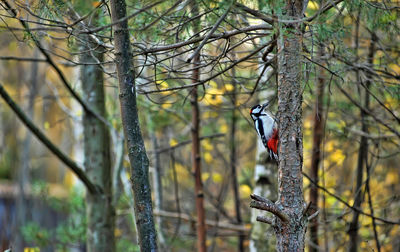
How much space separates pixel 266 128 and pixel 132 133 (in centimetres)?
254

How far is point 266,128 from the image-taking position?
5.03 metres

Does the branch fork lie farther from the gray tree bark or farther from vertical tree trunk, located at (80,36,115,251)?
vertical tree trunk, located at (80,36,115,251)

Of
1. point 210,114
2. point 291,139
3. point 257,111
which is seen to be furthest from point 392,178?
point 291,139

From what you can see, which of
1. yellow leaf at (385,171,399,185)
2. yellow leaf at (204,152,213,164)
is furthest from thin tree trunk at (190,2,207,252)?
yellow leaf at (385,171,399,185)

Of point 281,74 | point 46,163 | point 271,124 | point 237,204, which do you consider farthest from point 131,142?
point 46,163

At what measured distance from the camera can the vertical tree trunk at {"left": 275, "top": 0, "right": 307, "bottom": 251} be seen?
9.09 ft

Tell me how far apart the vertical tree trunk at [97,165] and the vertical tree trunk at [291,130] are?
262cm

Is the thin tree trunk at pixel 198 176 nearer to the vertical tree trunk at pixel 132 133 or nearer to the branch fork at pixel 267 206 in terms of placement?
the vertical tree trunk at pixel 132 133

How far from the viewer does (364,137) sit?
5305 mm

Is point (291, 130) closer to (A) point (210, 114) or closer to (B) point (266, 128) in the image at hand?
(B) point (266, 128)

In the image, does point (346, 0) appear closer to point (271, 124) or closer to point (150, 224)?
point (150, 224)

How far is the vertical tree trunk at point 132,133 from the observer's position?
2.76 meters

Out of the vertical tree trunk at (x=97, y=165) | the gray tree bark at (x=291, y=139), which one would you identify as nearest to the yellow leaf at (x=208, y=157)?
the vertical tree trunk at (x=97, y=165)

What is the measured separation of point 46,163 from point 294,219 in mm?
21843
